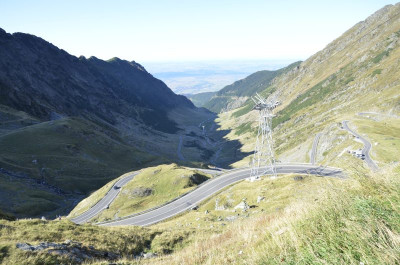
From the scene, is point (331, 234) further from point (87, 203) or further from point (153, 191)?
point (87, 203)

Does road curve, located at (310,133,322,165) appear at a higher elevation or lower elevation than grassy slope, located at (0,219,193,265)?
lower

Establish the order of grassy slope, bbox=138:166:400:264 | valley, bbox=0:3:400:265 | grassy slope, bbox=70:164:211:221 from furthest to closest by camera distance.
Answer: grassy slope, bbox=70:164:211:221 < valley, bbox=0:3:400:265 < grassy slope, bbox=138:166:400:264

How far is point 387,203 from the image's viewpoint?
6.29 m

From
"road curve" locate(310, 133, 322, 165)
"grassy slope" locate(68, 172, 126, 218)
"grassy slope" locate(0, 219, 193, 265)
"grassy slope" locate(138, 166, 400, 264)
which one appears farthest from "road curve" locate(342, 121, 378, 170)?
"grassy slope" locate(68, 172, 126, 218)

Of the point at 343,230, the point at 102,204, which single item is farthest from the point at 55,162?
the point at 343,230

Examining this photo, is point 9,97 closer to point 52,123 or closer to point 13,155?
point 52,123

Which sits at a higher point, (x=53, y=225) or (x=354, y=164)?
(x=354, y=164)

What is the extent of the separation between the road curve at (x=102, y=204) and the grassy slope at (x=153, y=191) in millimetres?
2390

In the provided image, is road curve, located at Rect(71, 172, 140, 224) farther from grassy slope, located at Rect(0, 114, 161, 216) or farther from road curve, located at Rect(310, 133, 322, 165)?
road curve, located at Rect(310, 133, 322, 165)

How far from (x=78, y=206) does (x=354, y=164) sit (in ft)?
320

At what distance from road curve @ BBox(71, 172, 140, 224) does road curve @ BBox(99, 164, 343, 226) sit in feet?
51.6

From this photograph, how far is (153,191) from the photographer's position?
85250 mm

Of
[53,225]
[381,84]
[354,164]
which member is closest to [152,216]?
[53,225]

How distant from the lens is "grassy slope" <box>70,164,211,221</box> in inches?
3083
